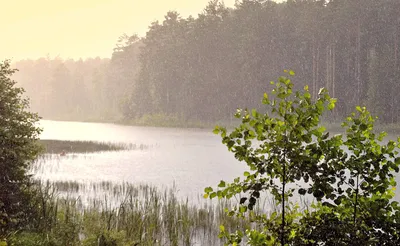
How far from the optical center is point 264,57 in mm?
78750

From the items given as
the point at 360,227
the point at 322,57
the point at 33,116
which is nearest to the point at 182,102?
the point at 322,57

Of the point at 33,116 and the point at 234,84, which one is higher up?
the point at 234,84

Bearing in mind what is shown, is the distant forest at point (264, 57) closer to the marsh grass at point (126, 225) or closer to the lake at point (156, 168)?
the lake at point (156, 168)

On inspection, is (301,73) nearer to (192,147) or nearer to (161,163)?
(192,147)

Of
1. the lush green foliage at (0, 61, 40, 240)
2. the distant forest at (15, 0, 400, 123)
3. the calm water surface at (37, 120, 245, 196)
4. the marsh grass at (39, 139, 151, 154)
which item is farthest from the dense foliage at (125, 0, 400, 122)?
the lush green foliage at (0, 61, 40, 240)

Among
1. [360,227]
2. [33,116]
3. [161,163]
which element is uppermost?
[33,116]

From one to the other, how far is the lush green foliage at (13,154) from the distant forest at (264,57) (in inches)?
2008

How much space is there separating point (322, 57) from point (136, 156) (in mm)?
42813

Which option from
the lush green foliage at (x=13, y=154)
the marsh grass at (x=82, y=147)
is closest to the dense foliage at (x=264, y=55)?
the marsh grass at (x=82, y=147)

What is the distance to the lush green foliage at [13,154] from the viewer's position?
9.77m

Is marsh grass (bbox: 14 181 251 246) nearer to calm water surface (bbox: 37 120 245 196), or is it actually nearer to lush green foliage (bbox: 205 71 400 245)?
lush green foliage (bbox: 205 71 400 245)

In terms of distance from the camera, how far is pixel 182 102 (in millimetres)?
87688

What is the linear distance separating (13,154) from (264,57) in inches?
2799

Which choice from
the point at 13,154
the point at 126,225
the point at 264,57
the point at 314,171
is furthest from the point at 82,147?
the point at 264,57
